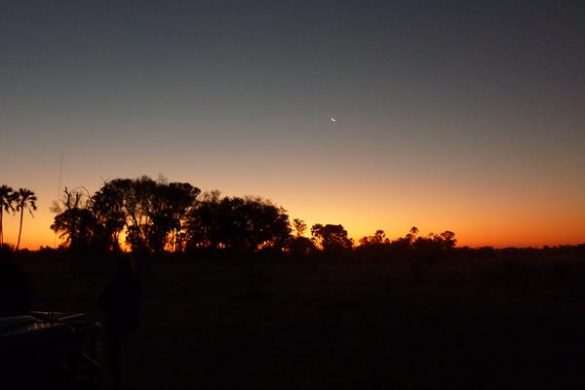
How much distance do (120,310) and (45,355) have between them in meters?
3.49

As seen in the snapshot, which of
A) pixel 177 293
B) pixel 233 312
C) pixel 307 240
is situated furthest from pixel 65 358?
pixel 307 240

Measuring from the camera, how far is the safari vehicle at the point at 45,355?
438 centimetres

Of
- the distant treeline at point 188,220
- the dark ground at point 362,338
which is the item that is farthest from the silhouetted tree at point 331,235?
Answer: the dark ground at point 362,338

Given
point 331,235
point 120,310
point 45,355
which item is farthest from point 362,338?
point 331,235

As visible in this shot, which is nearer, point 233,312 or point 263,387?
point 263,387

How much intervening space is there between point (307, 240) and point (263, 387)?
70674mm

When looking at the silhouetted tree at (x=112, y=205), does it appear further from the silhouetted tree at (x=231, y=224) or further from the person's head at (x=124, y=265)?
the person's head at (x=124, y=265)

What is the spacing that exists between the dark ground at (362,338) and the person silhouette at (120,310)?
0.94 metres

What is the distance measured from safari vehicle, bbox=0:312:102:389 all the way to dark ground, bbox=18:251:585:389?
3537 millimetres

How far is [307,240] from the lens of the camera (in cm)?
7906

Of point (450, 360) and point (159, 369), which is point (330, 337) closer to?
point (450, 360)

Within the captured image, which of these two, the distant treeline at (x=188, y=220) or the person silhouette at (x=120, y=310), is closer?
the person silhouette at (x=120, y=310)

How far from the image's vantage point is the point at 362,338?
41.2 feet

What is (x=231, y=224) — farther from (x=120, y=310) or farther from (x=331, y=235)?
(x=120, y=310)
